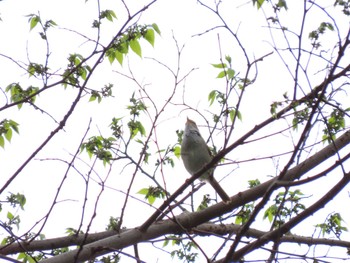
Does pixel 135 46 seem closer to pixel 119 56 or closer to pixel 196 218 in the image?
pixel 119 56

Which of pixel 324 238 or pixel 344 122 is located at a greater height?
pixel 344 122

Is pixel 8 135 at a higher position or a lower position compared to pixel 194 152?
lower

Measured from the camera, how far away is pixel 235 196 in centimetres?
372

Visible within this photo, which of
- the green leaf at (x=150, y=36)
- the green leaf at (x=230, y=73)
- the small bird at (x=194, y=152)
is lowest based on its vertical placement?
the green leaf at (x=230, y=73)

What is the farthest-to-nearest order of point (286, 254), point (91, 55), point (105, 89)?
1. point (105, 89)
2. point (91, 55)
3. point (286, 254)

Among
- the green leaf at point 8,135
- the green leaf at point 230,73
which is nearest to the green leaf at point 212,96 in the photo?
the green leaf at point 230,73

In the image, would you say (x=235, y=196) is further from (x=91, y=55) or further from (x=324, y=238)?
(x=91, y=55)

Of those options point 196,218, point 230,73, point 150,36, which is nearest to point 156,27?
point 150,36

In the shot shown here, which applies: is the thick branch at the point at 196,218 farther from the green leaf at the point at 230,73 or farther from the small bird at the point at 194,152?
the small bird at the point at 194,152

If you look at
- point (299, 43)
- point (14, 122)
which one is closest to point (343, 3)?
point (299, 43)

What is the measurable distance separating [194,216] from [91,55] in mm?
1166

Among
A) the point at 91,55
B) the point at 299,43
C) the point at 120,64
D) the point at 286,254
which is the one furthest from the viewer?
the point at 120,64

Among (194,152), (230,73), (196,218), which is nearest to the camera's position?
(196,218)

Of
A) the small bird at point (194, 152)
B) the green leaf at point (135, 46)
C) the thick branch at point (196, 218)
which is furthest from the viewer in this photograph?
the small bird at point (194, 152)
